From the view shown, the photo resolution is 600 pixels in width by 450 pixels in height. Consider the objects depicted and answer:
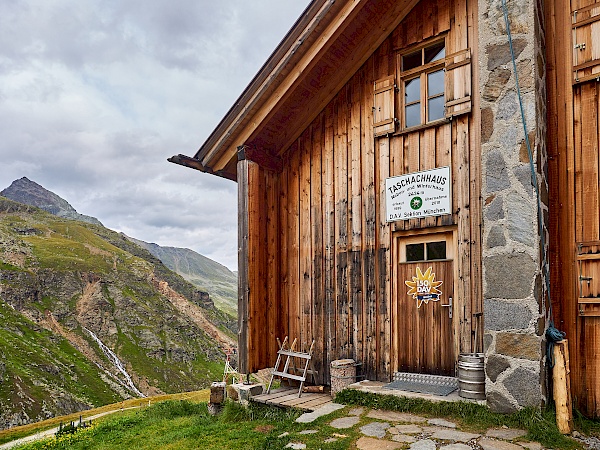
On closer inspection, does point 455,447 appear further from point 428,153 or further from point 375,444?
point 428,153

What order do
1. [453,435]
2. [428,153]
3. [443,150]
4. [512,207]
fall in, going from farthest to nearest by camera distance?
1. [428,153]
2. [443,150]
3. [512,207]
4. [453,435]

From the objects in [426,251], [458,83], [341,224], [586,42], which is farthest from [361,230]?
Result: [586,42]

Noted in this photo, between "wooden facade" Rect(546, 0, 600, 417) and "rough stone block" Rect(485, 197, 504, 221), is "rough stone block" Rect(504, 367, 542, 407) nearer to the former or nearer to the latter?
"wooden facade" Rect(546, 0, 600, 417)

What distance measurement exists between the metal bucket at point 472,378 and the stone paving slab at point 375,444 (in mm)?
1583

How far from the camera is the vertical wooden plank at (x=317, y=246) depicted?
27.9 feet

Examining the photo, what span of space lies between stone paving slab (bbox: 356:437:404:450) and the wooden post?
1.85 m

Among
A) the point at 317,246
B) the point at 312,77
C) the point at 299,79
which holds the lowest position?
the point at 317,246

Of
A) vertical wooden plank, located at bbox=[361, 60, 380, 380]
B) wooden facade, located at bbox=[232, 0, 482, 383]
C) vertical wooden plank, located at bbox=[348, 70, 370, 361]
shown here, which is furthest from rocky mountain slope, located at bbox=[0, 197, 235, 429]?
vertical wooden plank, located at bbox=[361, 60, 380, 380]

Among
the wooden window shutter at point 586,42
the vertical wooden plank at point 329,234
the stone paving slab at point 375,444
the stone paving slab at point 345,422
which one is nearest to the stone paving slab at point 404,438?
the stone paving slab at point 375,444

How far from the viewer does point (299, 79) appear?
323 inches

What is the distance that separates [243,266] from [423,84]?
4.57 meters

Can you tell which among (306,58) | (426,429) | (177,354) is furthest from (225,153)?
(177,354)

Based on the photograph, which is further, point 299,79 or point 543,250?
point 299,79

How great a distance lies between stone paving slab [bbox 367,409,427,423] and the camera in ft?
19.1
